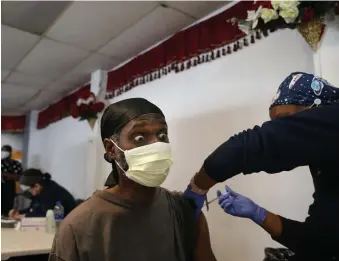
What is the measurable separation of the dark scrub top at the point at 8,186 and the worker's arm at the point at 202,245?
3.28 m

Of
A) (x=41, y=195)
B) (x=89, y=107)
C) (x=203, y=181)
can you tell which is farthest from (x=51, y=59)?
(x=203, y=181)

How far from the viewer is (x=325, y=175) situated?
98 centimetres

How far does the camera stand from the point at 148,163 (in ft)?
3.24

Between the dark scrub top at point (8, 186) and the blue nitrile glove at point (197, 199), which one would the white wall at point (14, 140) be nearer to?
the dark scrub top at point (8, 186)

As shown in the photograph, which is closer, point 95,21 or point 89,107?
point 95,21

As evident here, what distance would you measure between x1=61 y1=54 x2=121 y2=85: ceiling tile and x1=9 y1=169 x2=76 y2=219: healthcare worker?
1168 millimetres

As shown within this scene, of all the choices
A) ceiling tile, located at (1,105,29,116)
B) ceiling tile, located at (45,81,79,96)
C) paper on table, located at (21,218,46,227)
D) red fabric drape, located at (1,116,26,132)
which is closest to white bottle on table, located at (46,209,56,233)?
paper on table, located at (21,218,46,227)

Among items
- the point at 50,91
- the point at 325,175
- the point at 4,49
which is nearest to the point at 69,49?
the point at 4,49

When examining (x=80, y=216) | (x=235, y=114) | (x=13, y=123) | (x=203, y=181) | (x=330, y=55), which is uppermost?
(x=13, y=123)

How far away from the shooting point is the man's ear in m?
1.03

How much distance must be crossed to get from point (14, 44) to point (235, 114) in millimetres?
2029

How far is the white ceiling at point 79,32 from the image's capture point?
2.15 meters

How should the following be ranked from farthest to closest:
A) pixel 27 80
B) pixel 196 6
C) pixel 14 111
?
pixel 14 111
pixel 27 80
pixel 196 6

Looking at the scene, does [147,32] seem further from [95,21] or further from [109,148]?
[109,148]
